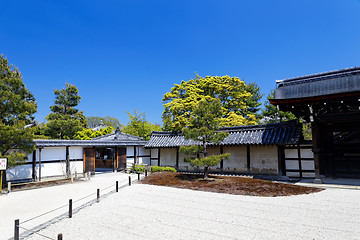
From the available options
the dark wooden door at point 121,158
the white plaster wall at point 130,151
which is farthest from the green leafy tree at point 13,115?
the white plaster wall at point 130,151

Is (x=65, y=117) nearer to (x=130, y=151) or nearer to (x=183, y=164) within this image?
(x=130, y=151)

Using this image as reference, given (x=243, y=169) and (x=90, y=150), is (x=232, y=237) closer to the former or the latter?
(x=243, y=169)

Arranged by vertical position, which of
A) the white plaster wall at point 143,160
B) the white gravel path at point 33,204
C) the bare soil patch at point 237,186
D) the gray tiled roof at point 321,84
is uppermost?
the gray tiled roof at point 321,84

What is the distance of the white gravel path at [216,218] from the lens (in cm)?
628

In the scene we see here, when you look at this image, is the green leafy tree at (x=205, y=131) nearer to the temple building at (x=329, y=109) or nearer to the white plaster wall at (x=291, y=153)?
the temple building at (x=329, y=109)

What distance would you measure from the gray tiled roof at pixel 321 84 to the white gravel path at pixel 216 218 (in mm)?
5978

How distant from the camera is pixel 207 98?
2489 centimetres

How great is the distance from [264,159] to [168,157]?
9.25 m

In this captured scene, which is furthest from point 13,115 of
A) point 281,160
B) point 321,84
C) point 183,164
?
point 321,84

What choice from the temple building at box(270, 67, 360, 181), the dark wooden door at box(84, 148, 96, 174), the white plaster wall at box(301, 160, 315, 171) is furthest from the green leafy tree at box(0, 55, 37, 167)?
the white plaster wall at box(301, 160, 315, 171)

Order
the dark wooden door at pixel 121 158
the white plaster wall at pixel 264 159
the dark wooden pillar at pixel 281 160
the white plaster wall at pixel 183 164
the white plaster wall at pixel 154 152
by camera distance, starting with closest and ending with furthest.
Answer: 1. the dark wooden pillar at pixel 281 160
2. the white plaster wall at pixel 264 159
3. the white plaster wall at pixel 183 164
4. the dark wooden door at pixel 121 158
5. the white plaster wall at pixel 154 152

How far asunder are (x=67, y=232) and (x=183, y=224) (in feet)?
11.7

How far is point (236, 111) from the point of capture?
27.7m

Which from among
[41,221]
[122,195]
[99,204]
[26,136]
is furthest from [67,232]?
[26,136]
